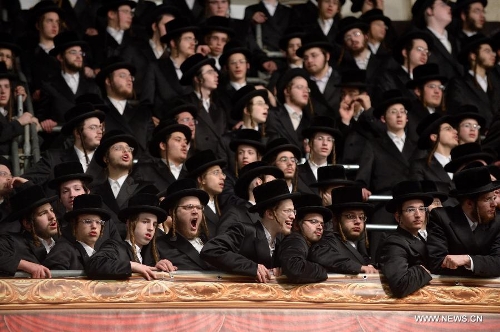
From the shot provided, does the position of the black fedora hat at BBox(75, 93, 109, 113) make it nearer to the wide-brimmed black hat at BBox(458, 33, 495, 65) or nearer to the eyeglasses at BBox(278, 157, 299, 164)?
the eyeglasses at BBox(278, 157, 299, 164)

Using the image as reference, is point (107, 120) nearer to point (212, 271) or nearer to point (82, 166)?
point (82, 166)

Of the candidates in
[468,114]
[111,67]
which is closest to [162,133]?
[111,67]

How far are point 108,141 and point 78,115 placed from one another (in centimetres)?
48

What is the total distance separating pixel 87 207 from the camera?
9.08 meters

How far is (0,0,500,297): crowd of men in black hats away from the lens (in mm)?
9117

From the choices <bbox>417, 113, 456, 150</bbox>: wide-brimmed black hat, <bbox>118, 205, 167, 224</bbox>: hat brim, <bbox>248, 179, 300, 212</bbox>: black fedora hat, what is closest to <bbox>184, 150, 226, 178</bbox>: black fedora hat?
<bbox>248, 179, 300, 212</bbox>: black fedora hat

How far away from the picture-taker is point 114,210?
9.90m

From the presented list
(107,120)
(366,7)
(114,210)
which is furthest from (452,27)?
(114,210)

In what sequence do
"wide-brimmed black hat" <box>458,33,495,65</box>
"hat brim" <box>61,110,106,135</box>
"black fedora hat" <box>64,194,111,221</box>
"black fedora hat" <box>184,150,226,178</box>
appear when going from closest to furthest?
"black fedora hat" <box>64,194,111,221</box>
"black fedora hat" <box>184,150,226,178</box>
"hat brim" <box>61,110,106,135</box>
"wide-brimmed black hat" <box>458,33,495,65</box>

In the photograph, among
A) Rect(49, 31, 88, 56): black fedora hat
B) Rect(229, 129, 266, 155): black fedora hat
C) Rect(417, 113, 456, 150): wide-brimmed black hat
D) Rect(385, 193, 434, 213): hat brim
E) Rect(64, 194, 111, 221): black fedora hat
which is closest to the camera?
Rect(64, 194, 111, 221): black fedora hat

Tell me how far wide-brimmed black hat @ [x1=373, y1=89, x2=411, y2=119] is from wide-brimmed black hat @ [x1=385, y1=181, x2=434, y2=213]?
178 centimetres

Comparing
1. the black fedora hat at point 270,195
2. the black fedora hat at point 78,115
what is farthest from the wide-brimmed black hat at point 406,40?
the black fedora hat at point 270,195

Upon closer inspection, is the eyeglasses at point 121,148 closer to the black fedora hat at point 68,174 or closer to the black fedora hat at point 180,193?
the black fedora hat at point 68,174

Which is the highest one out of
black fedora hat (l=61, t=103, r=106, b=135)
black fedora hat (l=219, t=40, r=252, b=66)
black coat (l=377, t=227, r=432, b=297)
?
black fedora hat (l=219, t=40, r=252, b=66)
